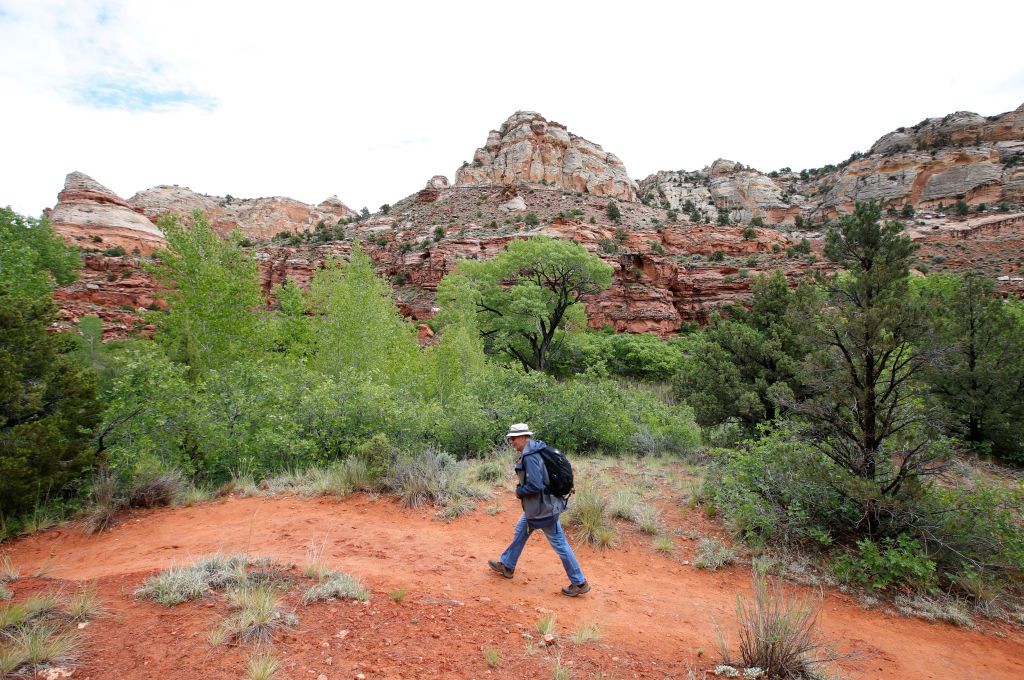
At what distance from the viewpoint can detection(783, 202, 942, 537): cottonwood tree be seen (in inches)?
201

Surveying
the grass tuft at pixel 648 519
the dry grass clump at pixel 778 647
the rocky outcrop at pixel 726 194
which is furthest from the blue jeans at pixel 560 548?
the rocky outcrop at pixel 726 194

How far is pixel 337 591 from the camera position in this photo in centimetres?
384

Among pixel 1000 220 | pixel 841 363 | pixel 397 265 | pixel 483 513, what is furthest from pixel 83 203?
pixel 1000 220

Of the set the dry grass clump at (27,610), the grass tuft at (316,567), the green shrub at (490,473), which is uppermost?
the dry grass clump at (27,610)

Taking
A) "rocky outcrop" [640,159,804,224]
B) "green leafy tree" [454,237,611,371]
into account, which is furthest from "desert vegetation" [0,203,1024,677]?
"rocky outcrop" [640,159,804,224]

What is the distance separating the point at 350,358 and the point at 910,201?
72635 millimetres

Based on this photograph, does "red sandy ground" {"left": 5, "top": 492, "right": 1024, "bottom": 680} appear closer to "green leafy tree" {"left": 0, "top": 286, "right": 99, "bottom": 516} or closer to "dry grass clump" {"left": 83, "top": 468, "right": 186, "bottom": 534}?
"dry grass clump" {"left": 83, "top": 468, "right": 186, "bottom": 534}

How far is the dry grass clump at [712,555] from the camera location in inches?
211

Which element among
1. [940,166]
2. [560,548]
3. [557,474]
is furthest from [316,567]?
[940,166]

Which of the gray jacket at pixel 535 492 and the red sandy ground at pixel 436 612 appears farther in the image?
the gray jacket at pixel 535 492

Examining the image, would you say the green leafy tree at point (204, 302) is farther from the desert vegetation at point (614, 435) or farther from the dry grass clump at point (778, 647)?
the dry grass clump at point (778, 647)

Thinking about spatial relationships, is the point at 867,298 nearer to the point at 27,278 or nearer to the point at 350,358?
the point at 350,358

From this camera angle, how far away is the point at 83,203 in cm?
4456

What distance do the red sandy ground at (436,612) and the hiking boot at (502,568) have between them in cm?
8
